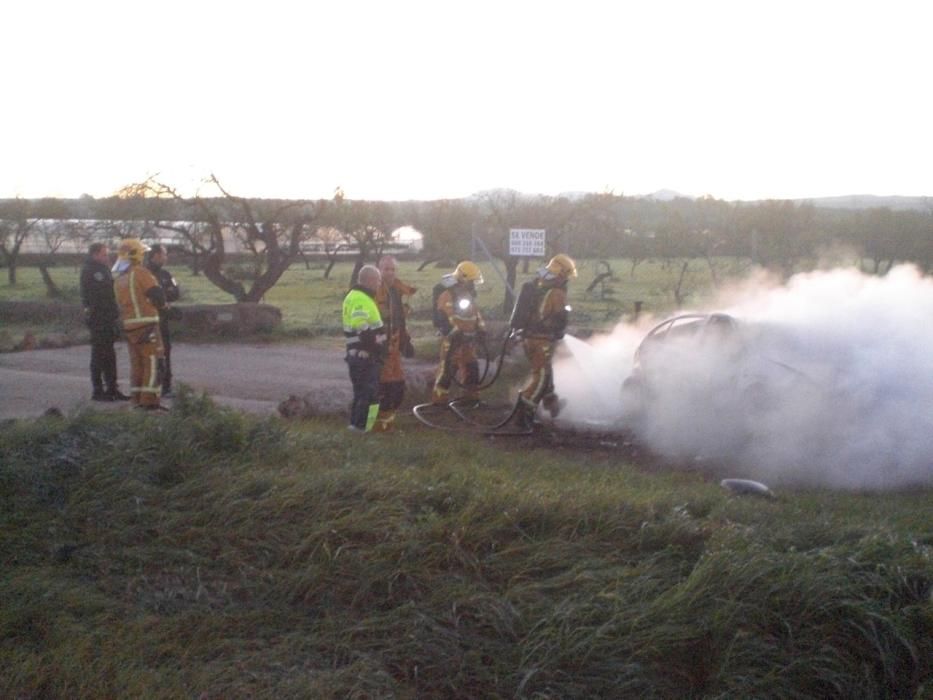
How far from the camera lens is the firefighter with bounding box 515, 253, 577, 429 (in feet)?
37.1

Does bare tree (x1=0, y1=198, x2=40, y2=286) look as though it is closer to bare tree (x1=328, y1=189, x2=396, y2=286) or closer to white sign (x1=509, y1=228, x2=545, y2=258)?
bare tree (x1=328, y1=189, x2=396, y2=286)

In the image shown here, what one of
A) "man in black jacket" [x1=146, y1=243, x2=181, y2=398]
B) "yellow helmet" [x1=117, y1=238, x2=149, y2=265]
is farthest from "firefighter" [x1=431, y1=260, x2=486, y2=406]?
"yellow helmet" [x1=117, y1=238, x2=149, y2=265]

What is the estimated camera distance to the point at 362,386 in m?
10.3

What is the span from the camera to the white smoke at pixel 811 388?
8789 mm

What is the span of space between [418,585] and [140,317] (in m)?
6.78

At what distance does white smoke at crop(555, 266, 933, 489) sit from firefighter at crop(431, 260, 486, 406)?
244 centimetres

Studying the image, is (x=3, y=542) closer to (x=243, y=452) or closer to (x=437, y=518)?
(x=243, y=452)

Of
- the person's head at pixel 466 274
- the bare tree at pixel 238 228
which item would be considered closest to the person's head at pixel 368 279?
the person's head at pixel 466 274

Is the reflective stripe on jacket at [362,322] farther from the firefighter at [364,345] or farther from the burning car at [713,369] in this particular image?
the burning car at [713,369]

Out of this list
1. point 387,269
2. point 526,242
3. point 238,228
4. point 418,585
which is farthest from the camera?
point 238,228

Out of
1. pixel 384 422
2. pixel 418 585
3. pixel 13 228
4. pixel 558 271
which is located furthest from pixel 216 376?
pixel 13 228

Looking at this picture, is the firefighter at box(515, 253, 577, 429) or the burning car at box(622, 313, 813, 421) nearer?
the burning car at box(622, 313, 813, 421)

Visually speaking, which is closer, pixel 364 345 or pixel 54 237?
pixel 364 345

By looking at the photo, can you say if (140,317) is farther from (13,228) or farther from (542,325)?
(13,228)
